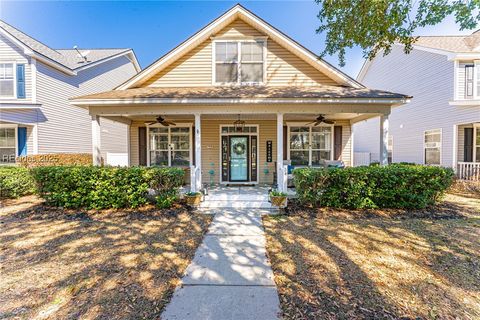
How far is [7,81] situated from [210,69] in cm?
952

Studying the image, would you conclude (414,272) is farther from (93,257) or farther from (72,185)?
(72,185)

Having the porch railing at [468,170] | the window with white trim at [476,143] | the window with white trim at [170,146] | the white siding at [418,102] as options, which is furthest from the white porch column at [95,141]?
the window with white trim at [476,143]

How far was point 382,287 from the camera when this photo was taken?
2.83 m

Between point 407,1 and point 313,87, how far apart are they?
138 inches

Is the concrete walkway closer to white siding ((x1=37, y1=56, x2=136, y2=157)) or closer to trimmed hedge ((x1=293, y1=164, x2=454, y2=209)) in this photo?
trimmed hedge ((x1=293, y1=164, x2=454, y2=209))

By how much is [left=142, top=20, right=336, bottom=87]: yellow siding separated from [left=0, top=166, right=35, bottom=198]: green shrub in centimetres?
540

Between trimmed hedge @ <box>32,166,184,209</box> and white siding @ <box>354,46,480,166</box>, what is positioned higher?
white siding @ <box>354,46,480,166</box>

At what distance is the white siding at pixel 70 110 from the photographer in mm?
10773

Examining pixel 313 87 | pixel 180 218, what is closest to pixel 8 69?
pixel 180 218

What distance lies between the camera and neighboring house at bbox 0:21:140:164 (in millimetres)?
10125

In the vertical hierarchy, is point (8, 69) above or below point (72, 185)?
above

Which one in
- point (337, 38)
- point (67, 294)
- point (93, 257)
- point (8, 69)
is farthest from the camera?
point (8, 69)

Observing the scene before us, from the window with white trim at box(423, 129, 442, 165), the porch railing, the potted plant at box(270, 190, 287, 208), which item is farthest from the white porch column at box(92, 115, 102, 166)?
the window with white trim at box(423, 129, 442, 165)

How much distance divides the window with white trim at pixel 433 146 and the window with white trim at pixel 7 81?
20.6 m
